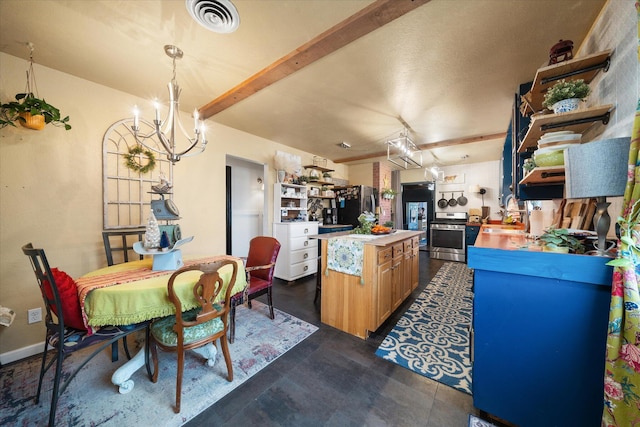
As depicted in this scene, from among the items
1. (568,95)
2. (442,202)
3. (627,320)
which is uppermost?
(568,95)

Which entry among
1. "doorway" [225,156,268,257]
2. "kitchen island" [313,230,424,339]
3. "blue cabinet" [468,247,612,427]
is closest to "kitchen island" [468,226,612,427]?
"blue cabinet" [468,247,612,427]

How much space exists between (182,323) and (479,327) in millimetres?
1848

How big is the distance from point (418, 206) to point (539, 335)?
6069mm

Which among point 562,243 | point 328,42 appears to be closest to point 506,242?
point 562,243

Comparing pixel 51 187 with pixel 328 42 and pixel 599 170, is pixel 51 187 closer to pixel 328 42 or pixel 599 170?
pixel 328 42

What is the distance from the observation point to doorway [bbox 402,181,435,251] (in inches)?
253

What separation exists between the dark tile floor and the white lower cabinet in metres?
1.82

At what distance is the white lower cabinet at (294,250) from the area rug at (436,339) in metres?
1.95

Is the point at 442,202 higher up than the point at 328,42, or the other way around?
the point at 328,42

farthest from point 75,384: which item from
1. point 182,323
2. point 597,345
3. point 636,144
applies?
point 636,144

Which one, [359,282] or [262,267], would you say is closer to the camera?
[359,282]

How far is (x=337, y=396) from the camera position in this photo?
1504 mm

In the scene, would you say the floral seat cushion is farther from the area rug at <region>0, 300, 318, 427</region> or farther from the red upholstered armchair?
the red upholstered armchair

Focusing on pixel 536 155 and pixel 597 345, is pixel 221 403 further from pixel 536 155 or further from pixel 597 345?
pixel 536 155
